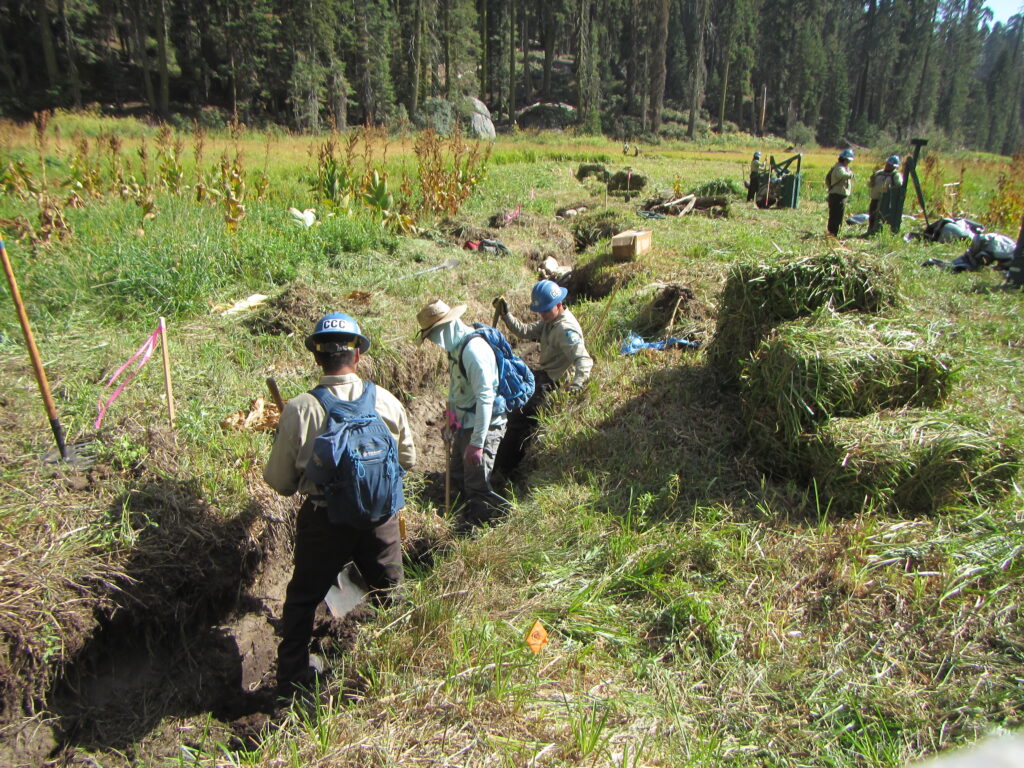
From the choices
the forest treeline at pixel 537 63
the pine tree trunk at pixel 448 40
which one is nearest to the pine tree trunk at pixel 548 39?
the forest treeline at pixel 537 63

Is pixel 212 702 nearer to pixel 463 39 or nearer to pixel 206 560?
pixel 206 560

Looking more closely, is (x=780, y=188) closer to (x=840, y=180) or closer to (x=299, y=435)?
(x=840, y=180)

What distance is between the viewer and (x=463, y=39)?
139 ft

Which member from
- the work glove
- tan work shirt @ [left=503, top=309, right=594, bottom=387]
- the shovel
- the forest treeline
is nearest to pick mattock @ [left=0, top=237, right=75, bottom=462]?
the shovel

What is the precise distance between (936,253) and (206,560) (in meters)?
10.4

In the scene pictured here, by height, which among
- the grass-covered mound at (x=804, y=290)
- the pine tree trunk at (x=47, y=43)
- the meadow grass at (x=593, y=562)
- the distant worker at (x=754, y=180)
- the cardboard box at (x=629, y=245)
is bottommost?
the meadow grass at (x=593, y=562)

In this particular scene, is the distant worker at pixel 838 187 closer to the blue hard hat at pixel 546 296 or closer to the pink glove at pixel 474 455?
the blue hard hat at pixel 546 296

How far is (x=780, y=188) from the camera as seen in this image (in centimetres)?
1452

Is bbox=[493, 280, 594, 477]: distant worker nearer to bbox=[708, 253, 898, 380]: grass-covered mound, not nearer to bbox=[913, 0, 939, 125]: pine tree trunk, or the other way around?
bbox=[708, 253, 898, 380]: grass-covered mound

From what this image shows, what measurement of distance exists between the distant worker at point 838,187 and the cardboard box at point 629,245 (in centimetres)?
381

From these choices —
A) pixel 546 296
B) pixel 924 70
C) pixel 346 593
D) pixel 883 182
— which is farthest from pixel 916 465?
pixel 924 70

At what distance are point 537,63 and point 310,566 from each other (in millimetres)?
64287

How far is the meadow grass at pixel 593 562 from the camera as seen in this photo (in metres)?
2.38

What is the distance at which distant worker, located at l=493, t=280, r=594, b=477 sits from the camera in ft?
17.0
